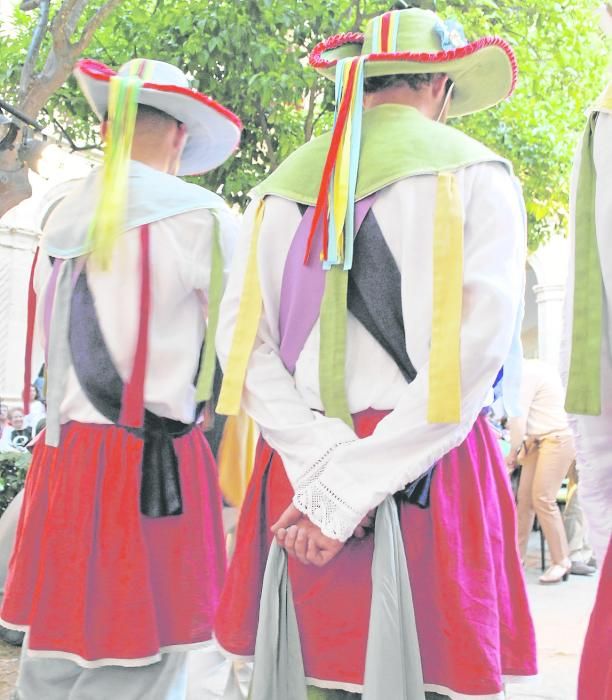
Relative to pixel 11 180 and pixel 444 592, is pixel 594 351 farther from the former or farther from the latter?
pixel 11 180

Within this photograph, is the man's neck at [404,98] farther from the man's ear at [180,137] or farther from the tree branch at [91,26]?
the tree branch at [91,26]

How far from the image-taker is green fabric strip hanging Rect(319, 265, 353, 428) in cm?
180

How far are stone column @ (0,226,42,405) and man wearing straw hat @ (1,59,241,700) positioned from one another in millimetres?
12138

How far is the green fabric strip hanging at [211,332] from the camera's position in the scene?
2484mm

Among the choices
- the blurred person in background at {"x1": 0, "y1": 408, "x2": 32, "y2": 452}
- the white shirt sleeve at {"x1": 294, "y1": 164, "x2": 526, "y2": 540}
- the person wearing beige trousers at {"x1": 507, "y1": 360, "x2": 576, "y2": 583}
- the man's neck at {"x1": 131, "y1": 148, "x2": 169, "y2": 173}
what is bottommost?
the blurred person in background at {"x1": 0, "y1": 408, "x2": 32, "y2": 452}

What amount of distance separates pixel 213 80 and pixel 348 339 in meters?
5.59

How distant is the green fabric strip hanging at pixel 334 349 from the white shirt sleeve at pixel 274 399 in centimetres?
3

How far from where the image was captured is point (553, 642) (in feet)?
16.0

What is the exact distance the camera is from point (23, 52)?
26.3 feet

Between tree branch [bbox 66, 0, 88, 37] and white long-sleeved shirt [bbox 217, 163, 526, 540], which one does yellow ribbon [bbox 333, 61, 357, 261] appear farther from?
tree branch [bbox 66, 0, 88, 37]

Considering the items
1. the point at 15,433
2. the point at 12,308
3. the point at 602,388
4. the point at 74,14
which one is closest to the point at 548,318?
the point at 12,308

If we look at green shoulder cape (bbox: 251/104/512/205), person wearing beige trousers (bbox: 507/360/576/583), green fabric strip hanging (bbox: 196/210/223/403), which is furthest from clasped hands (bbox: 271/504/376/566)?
person wearing beige trousers (bbox: 507/360/576/583)

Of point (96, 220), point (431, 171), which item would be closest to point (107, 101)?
point (96, 220)

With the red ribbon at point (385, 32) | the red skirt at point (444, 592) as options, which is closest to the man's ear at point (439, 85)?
the red ribbon at point (385, 32)
